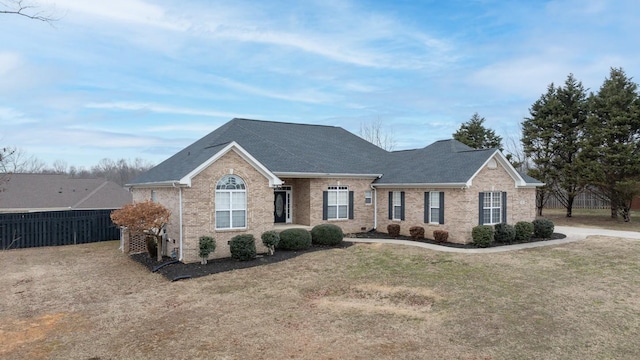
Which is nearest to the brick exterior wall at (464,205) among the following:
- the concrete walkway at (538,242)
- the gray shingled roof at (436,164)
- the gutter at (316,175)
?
the gray shingled roof at (436,164)

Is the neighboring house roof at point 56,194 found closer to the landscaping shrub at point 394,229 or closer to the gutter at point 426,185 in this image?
the gutter at point 426,185

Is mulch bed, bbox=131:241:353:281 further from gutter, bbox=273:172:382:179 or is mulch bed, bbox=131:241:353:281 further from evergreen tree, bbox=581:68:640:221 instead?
evergreen tree, bbox=581:68:640:221

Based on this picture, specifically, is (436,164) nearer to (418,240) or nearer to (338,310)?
(418,240)

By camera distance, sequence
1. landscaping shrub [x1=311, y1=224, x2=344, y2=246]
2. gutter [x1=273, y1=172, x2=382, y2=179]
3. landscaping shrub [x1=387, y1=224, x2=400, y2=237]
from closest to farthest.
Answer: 1. landscaping shrub [x1=311, y1=224, x2=344, y2=246]
2. gutter [x1=273, y1=172, x2=382, y2=179]
3. landscaping shrub [x1=387, y1=224, x2=400, y2=237]

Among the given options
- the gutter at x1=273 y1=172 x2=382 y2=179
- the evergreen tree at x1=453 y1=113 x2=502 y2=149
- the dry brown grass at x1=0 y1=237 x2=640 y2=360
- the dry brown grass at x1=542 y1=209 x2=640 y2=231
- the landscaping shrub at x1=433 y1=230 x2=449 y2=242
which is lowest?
the dry brown grass at x1=0 y1=237 x2=640 y2=360

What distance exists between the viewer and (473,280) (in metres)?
12.5

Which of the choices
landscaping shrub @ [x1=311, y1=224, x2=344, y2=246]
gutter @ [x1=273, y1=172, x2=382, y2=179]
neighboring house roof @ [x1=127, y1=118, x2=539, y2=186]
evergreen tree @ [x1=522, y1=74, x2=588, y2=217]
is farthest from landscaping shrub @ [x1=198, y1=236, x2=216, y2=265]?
evergreen tree @ [x1=522, y1=74, x2=588, y2=217]

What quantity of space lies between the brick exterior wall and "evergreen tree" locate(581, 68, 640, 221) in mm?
8055

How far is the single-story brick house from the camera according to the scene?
51.7 feet

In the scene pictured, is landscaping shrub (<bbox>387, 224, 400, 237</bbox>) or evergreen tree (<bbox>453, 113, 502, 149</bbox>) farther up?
evergreen tree (<bbox>453, 113, 502, 149</bbox>)

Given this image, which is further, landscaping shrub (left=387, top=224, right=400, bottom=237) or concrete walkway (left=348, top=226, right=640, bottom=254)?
landscaping shrub (left=387, top=224, right=400, bottom=237)

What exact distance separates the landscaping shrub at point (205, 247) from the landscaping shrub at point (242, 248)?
2.44 feet

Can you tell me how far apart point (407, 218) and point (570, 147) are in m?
17.1

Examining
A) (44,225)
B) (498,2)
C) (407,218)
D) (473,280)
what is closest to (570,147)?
(407,218)
